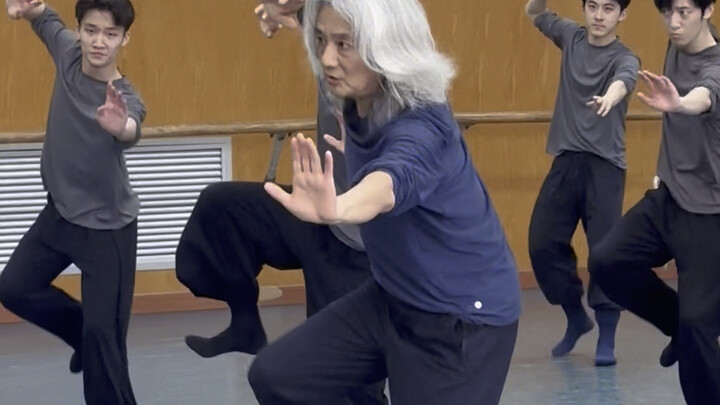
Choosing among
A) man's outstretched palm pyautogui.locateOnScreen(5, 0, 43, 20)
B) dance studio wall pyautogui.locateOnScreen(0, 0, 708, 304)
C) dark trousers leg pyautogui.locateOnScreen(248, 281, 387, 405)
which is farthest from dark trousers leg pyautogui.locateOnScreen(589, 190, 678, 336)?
dance studio wall pyautogui.locateOnScreen(0, 0, 708, 304)

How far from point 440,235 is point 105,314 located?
1774 millimetres

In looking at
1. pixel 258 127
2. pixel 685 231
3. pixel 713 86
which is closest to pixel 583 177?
pixel 685 231

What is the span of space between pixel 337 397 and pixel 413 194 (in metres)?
0.72

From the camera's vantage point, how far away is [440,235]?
10.6 feet

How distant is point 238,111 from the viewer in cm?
751

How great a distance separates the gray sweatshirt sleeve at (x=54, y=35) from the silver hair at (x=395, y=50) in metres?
1.91

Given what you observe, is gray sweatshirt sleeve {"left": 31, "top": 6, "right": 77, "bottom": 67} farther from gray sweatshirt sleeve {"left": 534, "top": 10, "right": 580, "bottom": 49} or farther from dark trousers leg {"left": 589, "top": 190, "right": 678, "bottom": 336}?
gray sweatshirt sleeve {"left": 534, "top": 10, "right": 580, "bottom": 49}

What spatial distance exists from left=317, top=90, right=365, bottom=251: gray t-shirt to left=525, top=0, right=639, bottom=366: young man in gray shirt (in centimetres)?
219

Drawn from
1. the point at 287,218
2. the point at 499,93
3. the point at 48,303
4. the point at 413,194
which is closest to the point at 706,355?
the point at 287,218

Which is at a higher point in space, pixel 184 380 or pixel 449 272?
pixel 449 272

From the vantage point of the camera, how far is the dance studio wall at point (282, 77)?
7203 mm

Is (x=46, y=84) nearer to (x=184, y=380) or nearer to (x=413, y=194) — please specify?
(x=184, y=380)

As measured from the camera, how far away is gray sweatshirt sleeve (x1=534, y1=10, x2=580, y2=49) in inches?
247

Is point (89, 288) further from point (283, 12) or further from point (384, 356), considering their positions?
point (384, 356)
